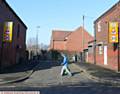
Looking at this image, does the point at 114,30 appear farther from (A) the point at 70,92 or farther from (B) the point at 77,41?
(B) the point at 77,41

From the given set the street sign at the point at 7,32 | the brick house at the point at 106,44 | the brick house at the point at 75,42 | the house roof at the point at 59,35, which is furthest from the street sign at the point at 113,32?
the house roof at the point at 59,35

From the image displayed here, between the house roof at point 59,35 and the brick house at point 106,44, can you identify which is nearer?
the brick house at point 106,44

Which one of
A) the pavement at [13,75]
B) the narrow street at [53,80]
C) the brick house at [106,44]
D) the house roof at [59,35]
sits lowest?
the narrow street at [53,80]

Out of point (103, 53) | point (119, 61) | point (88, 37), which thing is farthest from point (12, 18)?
point (88, 37)

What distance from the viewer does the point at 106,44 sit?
3269cm

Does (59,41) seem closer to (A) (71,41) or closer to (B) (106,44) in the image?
(A) (71,41)

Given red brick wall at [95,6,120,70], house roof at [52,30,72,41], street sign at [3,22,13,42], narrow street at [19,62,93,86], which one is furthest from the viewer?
house roof at [52,30,72,41]

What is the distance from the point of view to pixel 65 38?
82312mm

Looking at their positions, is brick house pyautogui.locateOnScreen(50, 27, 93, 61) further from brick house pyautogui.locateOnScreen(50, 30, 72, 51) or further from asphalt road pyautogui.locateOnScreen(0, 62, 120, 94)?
asphalt road pyautogui.locateOnScreen(0, 62, 120, 94)

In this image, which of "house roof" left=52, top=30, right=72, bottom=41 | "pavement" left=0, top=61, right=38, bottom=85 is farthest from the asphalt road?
"house roof" left=52, top=30, right=72, bottom=41

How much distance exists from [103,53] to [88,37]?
48908 millimetres

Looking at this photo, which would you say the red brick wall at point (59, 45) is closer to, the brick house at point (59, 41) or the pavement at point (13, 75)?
the brick house at point (59, 41)

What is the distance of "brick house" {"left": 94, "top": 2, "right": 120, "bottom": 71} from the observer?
28.7 metres

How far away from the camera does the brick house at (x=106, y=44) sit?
2868 cm
